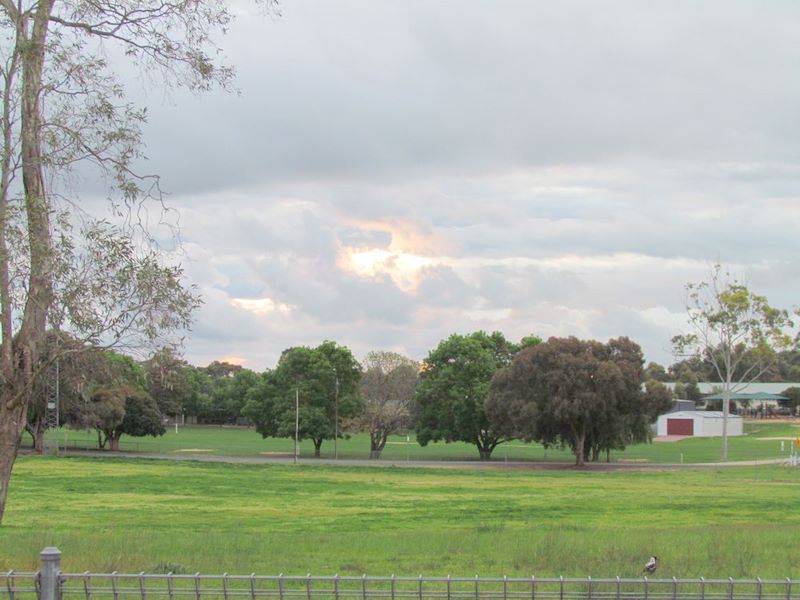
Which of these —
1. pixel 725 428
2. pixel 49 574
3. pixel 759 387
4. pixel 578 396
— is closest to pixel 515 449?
pixel 725 428

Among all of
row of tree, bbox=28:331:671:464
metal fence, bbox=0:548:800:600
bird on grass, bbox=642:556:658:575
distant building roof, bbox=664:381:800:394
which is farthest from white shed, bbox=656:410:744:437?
metal fence, bbox=0:548:800:600

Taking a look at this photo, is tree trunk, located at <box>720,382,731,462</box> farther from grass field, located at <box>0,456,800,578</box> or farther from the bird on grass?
the bird on grass

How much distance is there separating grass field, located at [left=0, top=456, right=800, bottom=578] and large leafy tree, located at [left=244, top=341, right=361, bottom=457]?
25.1m

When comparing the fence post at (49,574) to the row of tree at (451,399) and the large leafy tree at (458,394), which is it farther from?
the large leafy tree at (458,394)

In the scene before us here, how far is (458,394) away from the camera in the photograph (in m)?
83.7

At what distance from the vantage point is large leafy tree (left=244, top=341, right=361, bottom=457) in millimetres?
83750

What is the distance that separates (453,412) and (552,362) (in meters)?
14.9

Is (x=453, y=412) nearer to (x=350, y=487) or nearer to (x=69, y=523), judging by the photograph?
(x=350, y=487)

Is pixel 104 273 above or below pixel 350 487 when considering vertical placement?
above

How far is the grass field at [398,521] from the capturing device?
14414mm

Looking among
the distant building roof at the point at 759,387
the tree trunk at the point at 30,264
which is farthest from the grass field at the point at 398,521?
→ the distant building roof at the point at 759,387

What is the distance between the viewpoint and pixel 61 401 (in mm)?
73938

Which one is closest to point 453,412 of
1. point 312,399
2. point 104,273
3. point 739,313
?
point 312,399

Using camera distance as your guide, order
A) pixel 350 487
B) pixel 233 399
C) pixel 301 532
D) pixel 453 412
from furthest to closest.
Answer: pixel 233 399 < pixel 453 412 < pixel 350 487 < pixel 301 532
